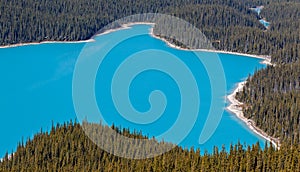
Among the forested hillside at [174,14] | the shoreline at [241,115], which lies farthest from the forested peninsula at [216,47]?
the shoreline at [241,115]

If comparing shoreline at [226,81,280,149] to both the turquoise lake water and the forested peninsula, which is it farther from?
the turquoise lake water

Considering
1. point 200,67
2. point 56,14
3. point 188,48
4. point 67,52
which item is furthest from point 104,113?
point 56,14

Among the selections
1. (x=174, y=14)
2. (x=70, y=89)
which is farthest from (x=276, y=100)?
(x=174, y=14)

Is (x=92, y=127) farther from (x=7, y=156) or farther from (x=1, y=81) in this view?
(x=1, y=81)

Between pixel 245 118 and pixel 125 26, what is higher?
pixel 125 26

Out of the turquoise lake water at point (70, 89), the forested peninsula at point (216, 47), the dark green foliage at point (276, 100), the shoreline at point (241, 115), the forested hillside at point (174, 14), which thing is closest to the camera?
the forested peninsula at point (216, 47)

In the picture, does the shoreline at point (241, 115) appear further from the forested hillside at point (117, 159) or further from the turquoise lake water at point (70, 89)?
the forested hillside at point (117, 159)

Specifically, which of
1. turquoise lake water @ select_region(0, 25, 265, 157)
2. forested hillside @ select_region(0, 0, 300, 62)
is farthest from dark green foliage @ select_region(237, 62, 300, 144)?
forested hillside @ select_region(0, 0, 300, 62)
